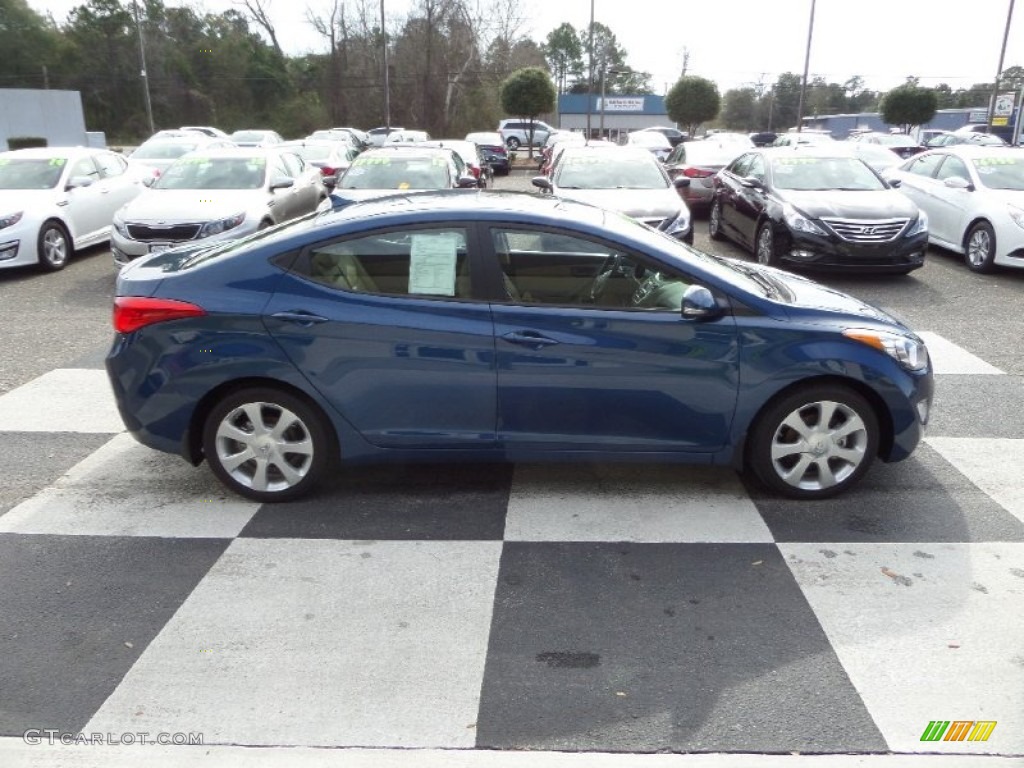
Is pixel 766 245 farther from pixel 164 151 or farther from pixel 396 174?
pixel 164 151

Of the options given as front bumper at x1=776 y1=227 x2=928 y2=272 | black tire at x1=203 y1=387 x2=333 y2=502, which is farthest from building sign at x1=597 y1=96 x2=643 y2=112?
black tire at x1=203 y1=387 x2=333 y2=502

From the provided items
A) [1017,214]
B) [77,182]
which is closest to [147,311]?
[77,182]

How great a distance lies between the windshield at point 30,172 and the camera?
11406 mm

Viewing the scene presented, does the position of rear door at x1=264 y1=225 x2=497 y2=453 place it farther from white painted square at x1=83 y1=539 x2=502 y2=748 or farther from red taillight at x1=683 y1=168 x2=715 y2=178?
red taillight at x1=683 y1=168 x2=715 y2=178

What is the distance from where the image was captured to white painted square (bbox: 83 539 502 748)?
9.45 ft

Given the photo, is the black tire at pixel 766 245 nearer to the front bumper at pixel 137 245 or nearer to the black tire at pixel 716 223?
the black tire at pixel 716 223

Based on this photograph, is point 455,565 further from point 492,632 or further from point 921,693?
point 921,693

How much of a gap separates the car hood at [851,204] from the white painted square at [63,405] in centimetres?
786

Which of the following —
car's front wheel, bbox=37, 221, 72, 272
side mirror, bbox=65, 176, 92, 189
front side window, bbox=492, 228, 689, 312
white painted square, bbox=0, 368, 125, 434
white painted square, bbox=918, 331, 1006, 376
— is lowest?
white painted square, bbox=0, 368, 125, 434

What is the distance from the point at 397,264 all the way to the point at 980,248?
9342 millimetres

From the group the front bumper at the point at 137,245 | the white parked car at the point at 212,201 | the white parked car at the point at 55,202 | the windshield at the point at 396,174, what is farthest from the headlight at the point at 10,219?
the windshield at the point at 396,174

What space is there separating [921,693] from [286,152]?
11.5 metres

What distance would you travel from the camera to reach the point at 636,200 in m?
10.1

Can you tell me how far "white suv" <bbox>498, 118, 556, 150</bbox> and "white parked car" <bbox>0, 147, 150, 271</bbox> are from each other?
29.1m
